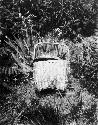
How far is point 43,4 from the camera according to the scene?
6168 mm

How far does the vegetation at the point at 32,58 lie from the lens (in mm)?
4863

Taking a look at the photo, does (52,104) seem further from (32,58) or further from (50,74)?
(32,58)

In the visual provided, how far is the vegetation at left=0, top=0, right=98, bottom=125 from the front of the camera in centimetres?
486

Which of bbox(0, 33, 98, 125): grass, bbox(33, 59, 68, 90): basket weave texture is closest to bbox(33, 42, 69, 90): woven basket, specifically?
bbox(33, 59, 68, 90): basket weave texture

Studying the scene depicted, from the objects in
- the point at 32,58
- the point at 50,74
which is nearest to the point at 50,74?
the point at 50,74

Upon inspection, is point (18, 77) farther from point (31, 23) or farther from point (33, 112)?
point (31, 23)

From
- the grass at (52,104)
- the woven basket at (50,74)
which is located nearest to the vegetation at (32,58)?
the grass at (52,104)

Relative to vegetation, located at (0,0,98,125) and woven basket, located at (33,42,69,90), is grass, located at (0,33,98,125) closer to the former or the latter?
vegetation, located at (0,0,98,125)

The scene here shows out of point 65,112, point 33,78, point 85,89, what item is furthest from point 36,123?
point 85,89

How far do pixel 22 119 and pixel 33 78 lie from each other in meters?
0.80

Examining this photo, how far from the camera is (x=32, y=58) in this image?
5727mm

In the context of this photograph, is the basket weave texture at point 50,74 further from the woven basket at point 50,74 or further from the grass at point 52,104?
the grass at point 52,104

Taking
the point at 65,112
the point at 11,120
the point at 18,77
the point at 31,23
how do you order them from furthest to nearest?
the point at 31,23
the point at 18,77
the point at 65,112
the point at 11,120

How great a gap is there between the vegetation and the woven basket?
0.27 m
